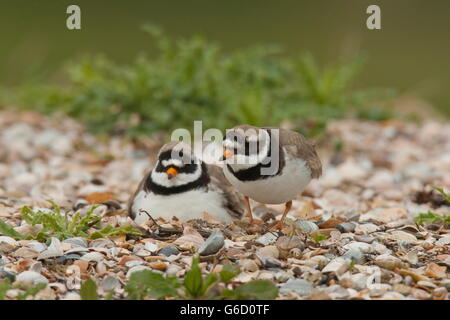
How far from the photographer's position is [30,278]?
4465mm

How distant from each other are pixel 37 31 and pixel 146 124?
8.88 meters

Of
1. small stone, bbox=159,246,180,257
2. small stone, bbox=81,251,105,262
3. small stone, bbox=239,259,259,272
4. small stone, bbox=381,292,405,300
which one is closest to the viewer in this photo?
small stone, bbox=381,292,405,300

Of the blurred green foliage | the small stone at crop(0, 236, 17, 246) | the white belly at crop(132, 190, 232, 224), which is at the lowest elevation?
the small stone at crop(0, 236, 17, 246)

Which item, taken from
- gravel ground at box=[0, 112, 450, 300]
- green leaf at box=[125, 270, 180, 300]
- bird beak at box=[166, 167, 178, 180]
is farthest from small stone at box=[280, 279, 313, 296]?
bird beak at box=[166, 167, 178, 180]

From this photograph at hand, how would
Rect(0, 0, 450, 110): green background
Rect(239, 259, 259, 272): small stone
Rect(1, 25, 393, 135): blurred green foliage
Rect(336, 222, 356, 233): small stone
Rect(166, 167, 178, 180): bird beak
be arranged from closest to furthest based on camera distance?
Rect(239, 259, 259, 272): small stone → Rect(336, 222, 356, 233): small stone → Rect(166, 167, 178, 180): bird beak → Rect(1, 25, 393, 135): blurred green foliage → Rect(0, 0, 450, 110): green background

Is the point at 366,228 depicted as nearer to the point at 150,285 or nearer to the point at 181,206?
the point at 181,206

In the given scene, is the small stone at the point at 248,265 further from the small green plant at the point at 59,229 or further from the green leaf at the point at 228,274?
the small green plant at the point at 59,229

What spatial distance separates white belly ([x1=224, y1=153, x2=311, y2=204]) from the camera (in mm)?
5270

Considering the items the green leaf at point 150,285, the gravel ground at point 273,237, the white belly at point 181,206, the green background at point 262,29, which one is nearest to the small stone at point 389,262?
the gravel ground at point 273,237

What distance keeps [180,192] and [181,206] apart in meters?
0.10

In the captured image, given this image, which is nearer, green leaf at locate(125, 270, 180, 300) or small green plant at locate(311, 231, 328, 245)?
green leaf at locate(125, 270, 180, 300)

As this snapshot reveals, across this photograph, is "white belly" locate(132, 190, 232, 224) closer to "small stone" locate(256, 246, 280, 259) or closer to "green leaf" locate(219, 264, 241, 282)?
"small stone" locate(256, 246, 280, 259)

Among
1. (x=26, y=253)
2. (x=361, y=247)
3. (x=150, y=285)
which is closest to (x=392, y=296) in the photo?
(x=361, y=247)

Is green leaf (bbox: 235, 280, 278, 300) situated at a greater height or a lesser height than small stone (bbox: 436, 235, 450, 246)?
lesser
